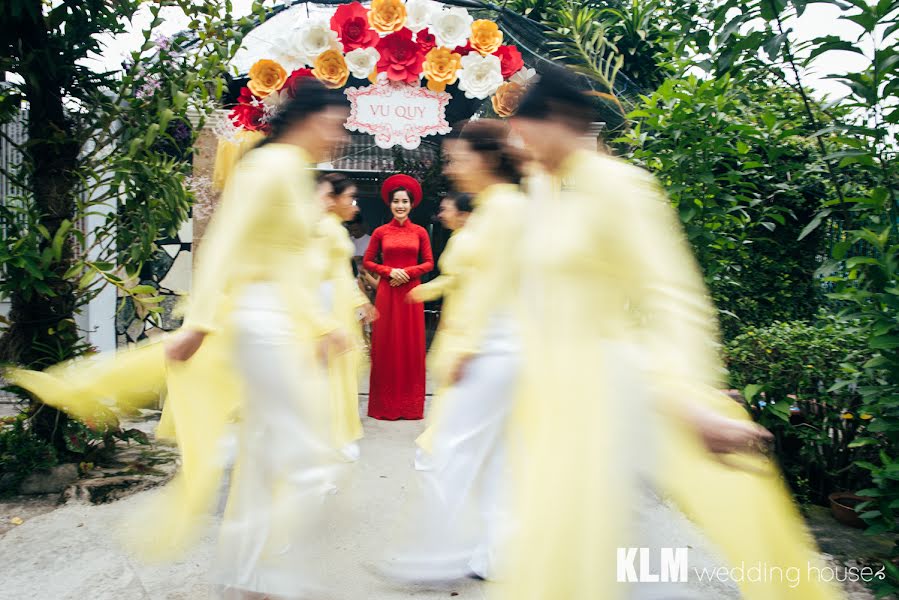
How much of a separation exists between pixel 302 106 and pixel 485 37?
3.05m

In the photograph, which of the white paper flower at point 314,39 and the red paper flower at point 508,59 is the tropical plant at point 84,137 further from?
the red paper flower at point 508,59

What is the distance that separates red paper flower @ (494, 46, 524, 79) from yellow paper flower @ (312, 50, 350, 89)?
1154mm

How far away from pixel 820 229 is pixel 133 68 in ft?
15.5

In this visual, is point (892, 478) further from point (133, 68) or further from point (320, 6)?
point (320, 6)

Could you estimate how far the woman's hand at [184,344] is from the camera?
212 cm

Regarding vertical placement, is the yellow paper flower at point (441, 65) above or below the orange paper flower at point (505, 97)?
above

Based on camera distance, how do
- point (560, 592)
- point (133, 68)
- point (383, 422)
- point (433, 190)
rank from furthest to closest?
point (433, 190) < point (383, 422) < point (133, 68) < point (560, 592)

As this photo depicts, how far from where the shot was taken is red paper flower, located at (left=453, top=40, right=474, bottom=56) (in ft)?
16.9

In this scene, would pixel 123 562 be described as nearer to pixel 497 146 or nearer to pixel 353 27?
pixel 497 146

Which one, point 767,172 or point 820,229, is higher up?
point 767,172

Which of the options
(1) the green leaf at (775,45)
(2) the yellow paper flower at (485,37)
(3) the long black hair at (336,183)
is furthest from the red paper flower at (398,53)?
(1) the green leaf at (775,45)

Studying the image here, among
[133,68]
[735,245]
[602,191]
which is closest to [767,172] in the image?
[735,245]

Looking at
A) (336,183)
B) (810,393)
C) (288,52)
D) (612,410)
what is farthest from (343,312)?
(612,410)

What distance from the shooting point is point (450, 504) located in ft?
9.55
